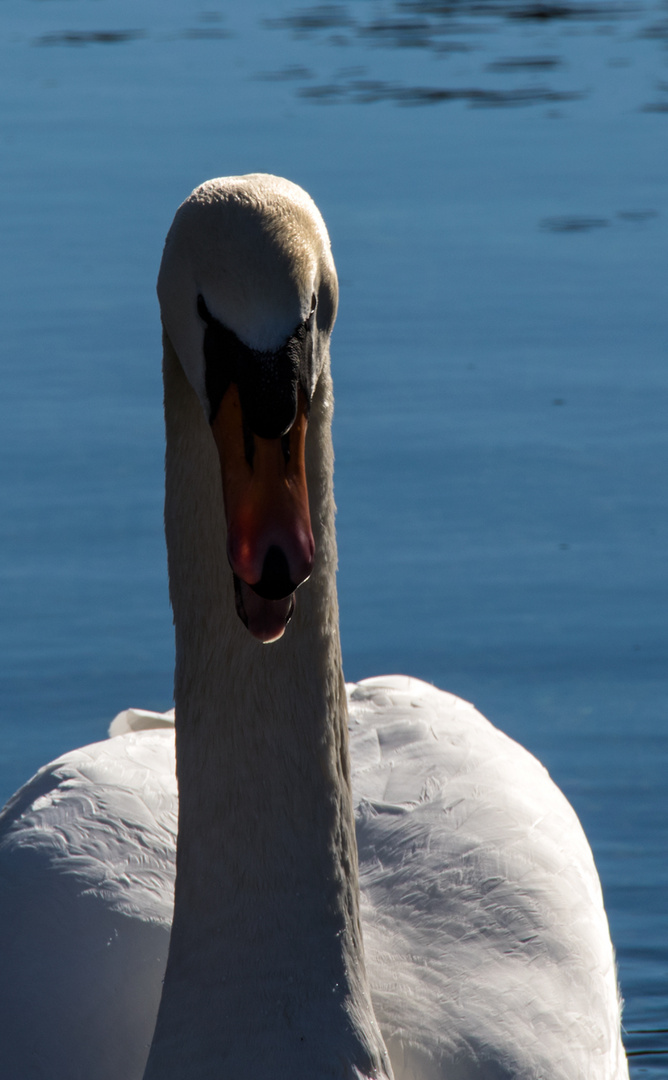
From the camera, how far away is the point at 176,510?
294 cm

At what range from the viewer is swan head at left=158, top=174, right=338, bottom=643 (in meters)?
2.35

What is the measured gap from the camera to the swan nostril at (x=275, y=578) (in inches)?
90.0

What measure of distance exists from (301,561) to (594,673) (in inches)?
134

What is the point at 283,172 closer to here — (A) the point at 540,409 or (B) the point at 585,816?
(A) the point at 540,409

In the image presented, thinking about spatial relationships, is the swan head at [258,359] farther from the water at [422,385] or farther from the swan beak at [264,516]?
the water at [422,385]

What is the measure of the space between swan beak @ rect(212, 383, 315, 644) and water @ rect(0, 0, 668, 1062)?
2.30 metres

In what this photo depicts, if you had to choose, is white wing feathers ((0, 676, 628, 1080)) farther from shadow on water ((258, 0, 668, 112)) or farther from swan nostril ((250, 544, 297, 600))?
shadow on water ((258, 0, 668, 112))

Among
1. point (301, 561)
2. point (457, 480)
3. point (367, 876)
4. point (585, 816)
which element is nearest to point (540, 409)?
point (457, 480)

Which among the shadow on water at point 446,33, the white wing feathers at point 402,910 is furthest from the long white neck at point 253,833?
the shadow on water at point 446,33

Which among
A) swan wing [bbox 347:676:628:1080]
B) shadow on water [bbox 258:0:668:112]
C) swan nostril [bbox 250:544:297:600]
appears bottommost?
swan wing [bbox 347:676:628:1080]

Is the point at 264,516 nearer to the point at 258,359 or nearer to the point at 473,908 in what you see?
the point at 258,359

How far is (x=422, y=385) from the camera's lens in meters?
7.20

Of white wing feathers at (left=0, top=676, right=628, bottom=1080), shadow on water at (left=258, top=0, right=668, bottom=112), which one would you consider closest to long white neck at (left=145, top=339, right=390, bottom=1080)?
white wing feathers at (left=0, top=676, right=628, bottom=1080)

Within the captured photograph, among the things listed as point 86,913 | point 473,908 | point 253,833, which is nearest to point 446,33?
point 473,908
